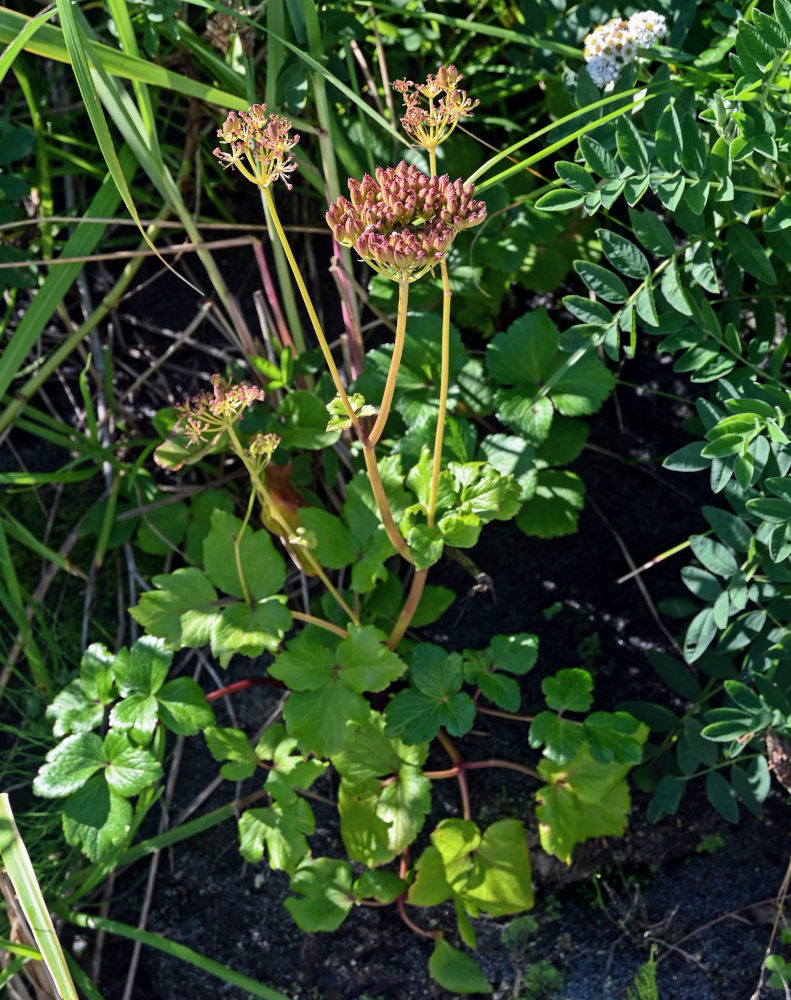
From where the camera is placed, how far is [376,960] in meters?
1.90

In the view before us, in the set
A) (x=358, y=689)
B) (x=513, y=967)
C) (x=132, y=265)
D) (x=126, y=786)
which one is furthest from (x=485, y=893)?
(x=132, y=265)

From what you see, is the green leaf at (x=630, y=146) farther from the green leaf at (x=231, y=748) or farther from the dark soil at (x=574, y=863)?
the green leaf at (x=231, y=748)

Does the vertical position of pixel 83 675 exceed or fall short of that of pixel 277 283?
it falls short

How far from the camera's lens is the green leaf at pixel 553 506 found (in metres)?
1.81

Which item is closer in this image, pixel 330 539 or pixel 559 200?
pixel 559 200

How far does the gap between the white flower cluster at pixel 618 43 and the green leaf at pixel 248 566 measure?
935mm

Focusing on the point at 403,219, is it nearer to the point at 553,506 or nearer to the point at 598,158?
the point at 598,158

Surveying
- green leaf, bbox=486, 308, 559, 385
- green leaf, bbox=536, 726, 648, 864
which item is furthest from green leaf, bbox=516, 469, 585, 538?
green leaf, bbox=536, 726, 648, 864

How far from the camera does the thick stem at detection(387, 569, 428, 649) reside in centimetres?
165

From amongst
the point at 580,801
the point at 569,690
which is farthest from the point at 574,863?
the point at 569,690

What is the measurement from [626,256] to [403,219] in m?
0.50

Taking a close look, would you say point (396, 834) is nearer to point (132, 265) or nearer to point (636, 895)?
point (636, 895)

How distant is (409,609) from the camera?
1705mm

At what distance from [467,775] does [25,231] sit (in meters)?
1.49
